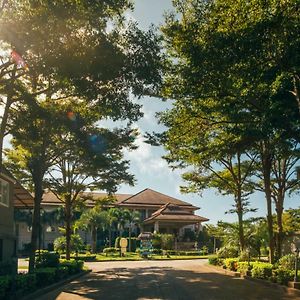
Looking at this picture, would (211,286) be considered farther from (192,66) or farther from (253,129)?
(192,66)

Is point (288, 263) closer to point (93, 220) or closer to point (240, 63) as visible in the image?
point (240, 63)

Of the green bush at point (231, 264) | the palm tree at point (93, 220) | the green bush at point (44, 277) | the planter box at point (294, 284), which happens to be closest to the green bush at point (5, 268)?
the green bush at point (44, 277)

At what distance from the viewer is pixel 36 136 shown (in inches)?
747

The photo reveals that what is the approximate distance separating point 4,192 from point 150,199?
5599cm

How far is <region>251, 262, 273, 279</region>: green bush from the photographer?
837 inches

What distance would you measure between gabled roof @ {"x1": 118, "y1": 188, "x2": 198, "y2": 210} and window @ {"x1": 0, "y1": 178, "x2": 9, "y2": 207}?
166 feet

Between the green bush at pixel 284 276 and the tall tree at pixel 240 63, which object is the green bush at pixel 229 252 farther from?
the tall tree at pixel 240 63

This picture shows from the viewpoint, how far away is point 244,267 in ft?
81.4

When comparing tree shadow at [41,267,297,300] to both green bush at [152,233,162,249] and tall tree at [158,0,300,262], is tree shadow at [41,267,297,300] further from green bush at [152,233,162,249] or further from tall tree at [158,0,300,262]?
green bush at [152,233,162,249]

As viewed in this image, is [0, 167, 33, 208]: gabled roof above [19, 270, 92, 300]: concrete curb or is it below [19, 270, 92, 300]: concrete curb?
above

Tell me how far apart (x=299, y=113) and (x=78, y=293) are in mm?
11260

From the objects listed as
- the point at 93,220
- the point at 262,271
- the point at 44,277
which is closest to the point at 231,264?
the point at 262,271

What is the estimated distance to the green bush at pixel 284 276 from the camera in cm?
1888

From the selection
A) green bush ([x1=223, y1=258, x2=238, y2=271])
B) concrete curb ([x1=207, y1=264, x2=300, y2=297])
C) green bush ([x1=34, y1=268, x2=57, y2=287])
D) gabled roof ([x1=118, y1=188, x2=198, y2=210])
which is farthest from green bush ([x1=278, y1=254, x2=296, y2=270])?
gabled roof ([x1=118, y1=188, x2=198, y2=210])
